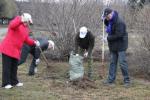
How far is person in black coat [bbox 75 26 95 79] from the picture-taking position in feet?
34.1

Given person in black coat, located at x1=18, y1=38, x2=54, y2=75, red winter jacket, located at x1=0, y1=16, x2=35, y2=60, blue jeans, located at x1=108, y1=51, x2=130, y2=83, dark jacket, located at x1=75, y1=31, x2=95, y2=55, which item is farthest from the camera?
person in black coat, located at x1=18, y1=38, x2=54, y2=75

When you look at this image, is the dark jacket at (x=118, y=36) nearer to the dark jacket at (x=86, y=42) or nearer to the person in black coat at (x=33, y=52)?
the dark jacket at (x=86, y=42)

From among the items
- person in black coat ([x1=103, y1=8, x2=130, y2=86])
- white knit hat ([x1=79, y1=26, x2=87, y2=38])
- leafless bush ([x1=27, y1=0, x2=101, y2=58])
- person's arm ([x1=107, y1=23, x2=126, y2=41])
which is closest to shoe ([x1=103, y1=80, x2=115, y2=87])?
person in black coat ([x1=103, y1=8, x2=130, y2=86])

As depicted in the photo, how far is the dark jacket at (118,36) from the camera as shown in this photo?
30.9ft

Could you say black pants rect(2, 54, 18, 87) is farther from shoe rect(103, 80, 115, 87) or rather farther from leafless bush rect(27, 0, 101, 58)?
leafless bush rect(27, 0, 101, 58)

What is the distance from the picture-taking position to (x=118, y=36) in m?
9.42

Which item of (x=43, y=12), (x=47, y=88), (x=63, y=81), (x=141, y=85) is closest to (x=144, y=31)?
(x=141, y=85)

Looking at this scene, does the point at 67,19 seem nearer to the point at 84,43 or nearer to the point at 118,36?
the point at 84,43

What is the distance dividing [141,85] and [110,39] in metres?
1.45

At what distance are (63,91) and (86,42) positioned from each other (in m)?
1.92

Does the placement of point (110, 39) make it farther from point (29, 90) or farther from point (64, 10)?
point (64, 10)

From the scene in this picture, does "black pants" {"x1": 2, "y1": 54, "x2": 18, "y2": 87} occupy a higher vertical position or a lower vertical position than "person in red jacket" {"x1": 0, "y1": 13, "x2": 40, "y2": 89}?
lower

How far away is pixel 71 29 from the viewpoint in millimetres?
14070

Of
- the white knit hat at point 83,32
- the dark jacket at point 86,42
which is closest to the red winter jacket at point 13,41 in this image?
the white knit hat at point 83,32
